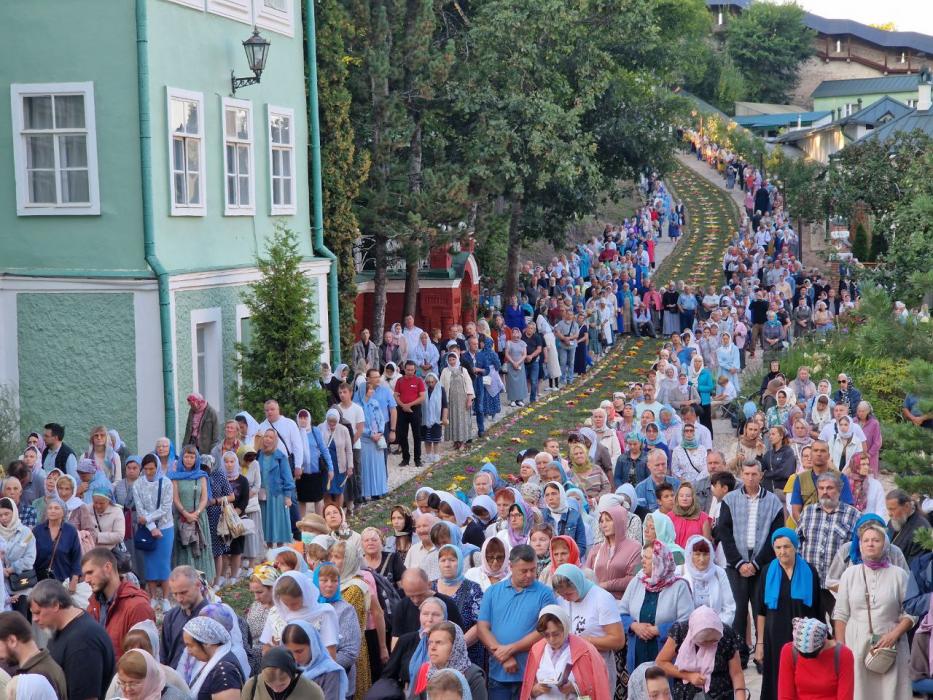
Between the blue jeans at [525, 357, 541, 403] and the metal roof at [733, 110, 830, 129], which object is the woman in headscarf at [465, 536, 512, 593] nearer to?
the blue jeans at [525, 357, 541, 403]

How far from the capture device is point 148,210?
20.9 m

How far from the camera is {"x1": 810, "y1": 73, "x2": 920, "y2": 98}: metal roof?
10388 cm

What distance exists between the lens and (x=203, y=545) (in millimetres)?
16438

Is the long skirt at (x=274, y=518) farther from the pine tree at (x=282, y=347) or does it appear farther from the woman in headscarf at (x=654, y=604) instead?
the woman in headscarf at (x=654, y=604)

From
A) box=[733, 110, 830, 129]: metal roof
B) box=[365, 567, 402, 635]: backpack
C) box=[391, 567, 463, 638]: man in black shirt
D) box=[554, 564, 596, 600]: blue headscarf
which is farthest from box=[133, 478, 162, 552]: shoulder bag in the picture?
box=[733, 110, 830, 129]: metal roof

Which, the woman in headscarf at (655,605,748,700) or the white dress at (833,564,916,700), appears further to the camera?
the white dress at (833,564,916,700)

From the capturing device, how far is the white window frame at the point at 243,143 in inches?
921

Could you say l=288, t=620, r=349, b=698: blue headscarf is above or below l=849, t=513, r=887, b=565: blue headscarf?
below

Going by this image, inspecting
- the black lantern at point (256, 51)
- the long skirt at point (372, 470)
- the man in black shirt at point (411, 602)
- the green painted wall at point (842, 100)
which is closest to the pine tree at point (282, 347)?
the long skirt at point (372, 470)

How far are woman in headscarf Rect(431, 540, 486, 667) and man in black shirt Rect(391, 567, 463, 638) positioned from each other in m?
0.25

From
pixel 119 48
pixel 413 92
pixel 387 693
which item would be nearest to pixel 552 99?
pixel 413 92

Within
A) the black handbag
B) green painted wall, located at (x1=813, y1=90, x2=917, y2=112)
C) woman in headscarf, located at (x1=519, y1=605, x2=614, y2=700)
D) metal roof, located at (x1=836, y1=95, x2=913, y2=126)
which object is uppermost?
green painted wall, located at (x1=813, y1=90, x2=917, y2=112)

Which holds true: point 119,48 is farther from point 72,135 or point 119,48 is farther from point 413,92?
point 413,92

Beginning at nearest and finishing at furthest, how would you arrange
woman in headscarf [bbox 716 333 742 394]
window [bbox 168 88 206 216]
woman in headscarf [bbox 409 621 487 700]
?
woman in headscarf [bbox 409 621 487 700], window [bbox 168 88 206 216], woman in headscarf [bbox 716 333 742 394]
